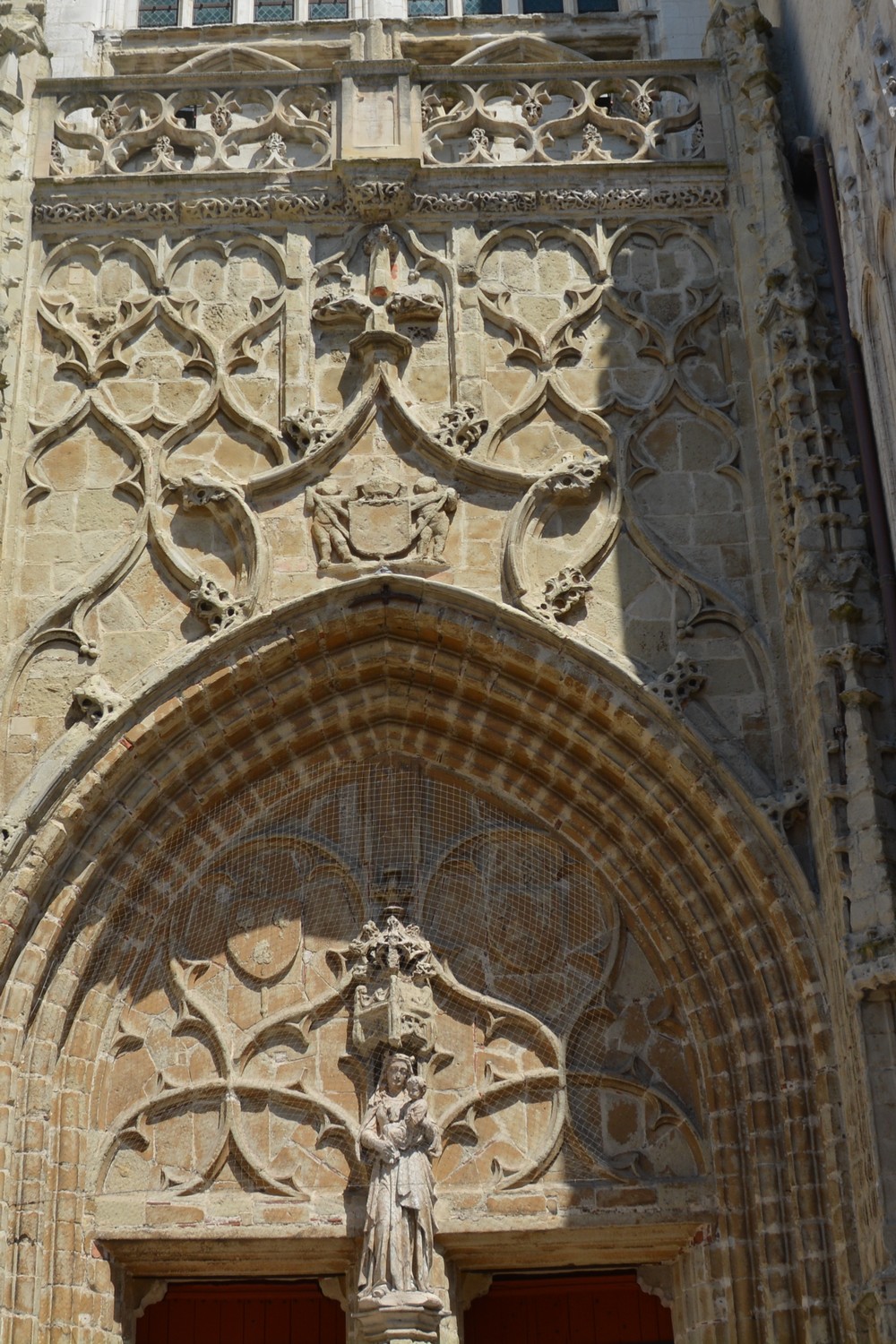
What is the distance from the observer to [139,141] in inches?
482

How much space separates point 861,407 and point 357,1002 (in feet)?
13.9

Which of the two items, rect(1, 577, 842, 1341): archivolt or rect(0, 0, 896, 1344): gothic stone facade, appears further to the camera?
rect(0, 0, 896, 1344): gothic stone facade

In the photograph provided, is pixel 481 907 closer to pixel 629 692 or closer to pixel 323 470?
pixel 629 692

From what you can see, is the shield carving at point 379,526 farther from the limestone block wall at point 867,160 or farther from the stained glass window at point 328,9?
the stained glass window at point 328,9

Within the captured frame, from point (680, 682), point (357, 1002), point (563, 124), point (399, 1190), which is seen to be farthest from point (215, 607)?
point (563, 124)

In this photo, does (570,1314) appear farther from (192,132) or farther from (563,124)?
(192,132)

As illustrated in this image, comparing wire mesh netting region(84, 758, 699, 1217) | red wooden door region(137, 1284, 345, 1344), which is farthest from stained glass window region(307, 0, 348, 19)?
red wooden door region(137, 1284, 345, 1344)

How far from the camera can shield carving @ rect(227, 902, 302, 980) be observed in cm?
1083

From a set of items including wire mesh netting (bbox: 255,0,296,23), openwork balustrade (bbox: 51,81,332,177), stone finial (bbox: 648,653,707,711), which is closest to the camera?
stone finial (bbox: 648,653,707,711)

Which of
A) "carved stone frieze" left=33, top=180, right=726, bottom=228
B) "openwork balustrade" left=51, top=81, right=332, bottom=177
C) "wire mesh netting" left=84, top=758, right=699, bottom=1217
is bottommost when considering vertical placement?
"wire mesh netting" left=84, top=758, right=699, bottom=1217

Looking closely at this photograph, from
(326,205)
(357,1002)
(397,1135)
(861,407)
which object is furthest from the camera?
(326,205)

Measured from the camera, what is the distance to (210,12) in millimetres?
14188

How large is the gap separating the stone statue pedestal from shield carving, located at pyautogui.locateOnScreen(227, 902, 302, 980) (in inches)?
74.9

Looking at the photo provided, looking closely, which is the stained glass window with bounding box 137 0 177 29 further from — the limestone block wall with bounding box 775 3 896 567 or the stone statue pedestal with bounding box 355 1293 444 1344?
the stone statue pedestal with bounding box 355 1293 444 1344
